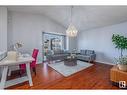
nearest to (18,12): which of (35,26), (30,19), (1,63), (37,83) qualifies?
(30,19)

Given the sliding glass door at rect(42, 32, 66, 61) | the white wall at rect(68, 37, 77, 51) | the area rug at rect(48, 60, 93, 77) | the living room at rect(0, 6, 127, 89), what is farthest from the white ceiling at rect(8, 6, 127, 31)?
the area rug at rect(48, 60, 93, 77)

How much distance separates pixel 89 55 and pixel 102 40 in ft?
3.27

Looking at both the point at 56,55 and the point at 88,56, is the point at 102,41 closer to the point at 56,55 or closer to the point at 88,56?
the point at 88,56

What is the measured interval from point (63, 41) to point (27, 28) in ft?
7.29

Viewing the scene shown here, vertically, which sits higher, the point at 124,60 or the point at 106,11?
the point at 106,11

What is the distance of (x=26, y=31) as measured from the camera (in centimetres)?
393

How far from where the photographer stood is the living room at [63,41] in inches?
112

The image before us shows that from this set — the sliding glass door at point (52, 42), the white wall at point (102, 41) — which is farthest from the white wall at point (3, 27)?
the white wall at point (102, 41)

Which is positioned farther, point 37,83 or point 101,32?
point 101,32

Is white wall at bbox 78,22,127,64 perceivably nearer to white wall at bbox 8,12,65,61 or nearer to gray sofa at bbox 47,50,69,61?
gray sofa at bbox 47,50,69,61

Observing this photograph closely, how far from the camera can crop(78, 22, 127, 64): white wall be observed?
443 cm

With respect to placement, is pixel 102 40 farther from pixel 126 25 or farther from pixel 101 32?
pixel 126 25

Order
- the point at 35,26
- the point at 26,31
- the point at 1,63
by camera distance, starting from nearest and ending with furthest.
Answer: the point at 1,63 → the point at 26,31 → the point at 35,26

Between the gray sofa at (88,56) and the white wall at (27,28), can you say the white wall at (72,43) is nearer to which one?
the gray sofa at (88,56)
